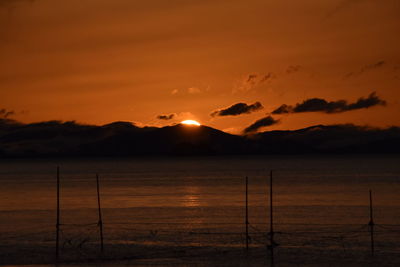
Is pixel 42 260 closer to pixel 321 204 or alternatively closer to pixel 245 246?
pixel 245 246

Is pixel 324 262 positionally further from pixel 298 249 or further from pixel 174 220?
pixel 174 220

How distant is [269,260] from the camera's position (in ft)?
157

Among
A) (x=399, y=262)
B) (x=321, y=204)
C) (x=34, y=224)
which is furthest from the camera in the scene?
(x=321, y=204)

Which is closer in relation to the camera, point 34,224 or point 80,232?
point 80,232

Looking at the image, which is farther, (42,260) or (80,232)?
(80,232)

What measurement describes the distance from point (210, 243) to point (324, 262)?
11.9m

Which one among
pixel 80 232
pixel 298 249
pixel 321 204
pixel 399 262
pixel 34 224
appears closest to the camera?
pixel 399 262

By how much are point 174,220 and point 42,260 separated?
2860 centimetres

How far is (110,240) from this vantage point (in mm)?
58188

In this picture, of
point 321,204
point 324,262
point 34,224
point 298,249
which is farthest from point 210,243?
point 321,204

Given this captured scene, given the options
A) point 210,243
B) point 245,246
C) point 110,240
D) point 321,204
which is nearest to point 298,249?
point 245,246

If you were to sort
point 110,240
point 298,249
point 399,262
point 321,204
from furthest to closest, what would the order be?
point 321,204
point 110,240
point 298,249
point 399,262

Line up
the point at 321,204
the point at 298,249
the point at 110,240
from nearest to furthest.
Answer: the point at 298,249 < the point at 110,240 < the point at 321,204

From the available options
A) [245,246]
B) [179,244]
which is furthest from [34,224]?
[245,246]
